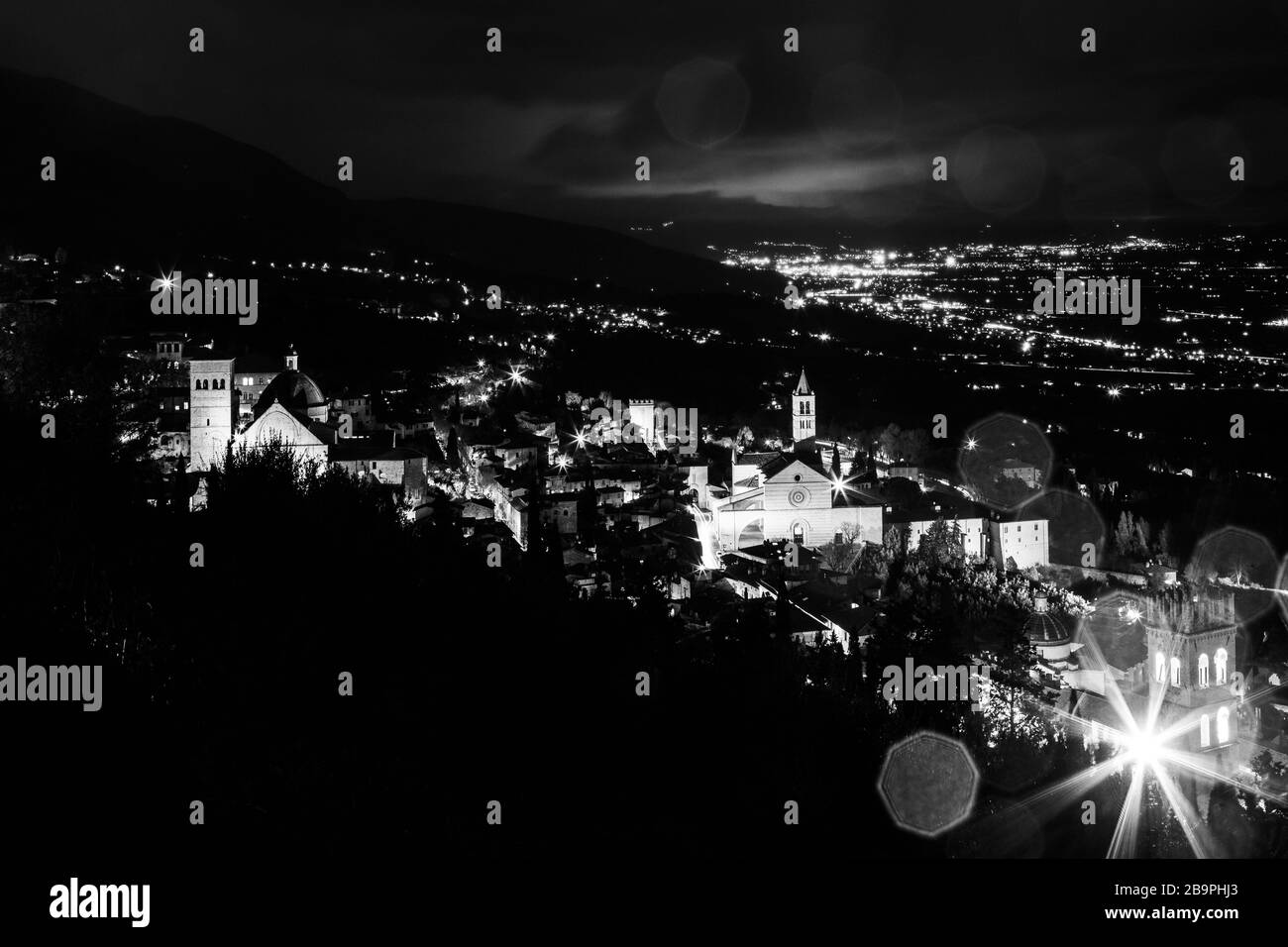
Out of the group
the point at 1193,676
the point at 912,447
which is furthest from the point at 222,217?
the point at 1193,676

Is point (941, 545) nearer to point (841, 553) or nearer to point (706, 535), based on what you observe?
point (841, 553)

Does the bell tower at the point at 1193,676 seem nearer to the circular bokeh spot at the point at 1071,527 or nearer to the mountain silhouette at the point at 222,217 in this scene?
the circular bokeh spot at the point at 1071,527

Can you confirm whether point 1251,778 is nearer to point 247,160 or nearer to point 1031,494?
point 1031,494

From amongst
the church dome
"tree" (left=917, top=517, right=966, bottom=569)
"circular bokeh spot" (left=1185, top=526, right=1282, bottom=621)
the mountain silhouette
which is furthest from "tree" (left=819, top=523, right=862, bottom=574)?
the mountain silhouette

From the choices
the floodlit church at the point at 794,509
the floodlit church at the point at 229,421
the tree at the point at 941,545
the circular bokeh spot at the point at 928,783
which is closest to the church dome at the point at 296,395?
the floodlit church at the point at 229,421

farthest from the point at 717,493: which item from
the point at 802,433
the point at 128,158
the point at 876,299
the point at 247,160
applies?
the point at 247,160
